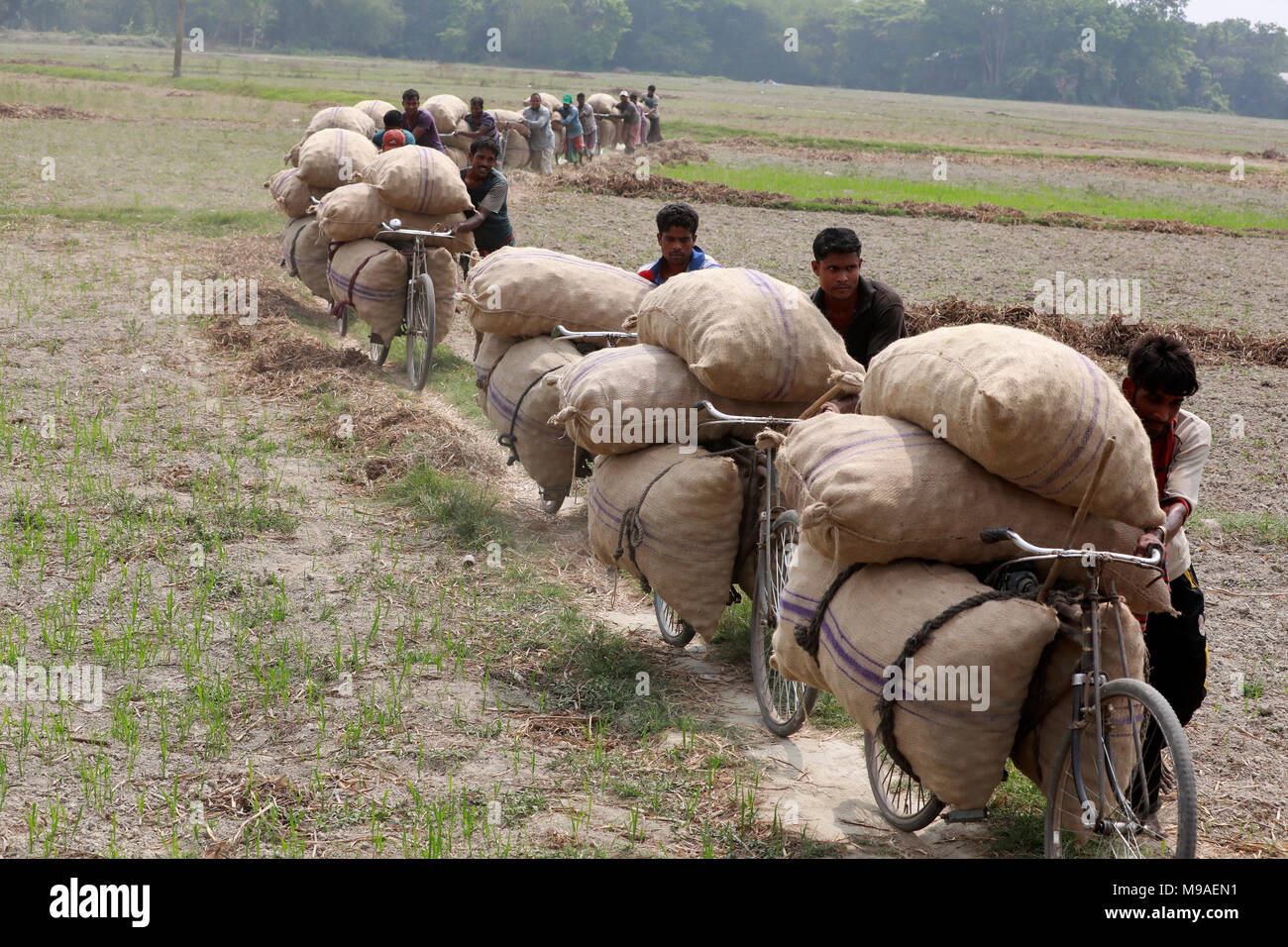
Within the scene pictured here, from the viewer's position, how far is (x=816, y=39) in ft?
390

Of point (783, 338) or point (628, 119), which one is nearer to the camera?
point (783, 338)

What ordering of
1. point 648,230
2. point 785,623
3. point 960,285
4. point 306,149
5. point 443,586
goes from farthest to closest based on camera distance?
point 648,230 < point 960,285 < point 306,149 < point 443,586 < point 785,623

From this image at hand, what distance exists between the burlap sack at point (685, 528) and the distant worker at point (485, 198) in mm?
4923

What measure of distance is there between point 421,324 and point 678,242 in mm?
3691

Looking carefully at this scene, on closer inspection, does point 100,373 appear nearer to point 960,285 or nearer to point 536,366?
point 536,366

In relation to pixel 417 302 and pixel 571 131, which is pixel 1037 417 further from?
pixel 571 131

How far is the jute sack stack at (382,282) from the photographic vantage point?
919 cm

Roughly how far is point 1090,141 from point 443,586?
5157cm

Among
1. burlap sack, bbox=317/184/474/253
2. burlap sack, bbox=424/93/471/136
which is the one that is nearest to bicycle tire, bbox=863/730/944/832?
burlap sack, bbox=317/184/474/253

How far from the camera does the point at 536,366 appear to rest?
6520 mm

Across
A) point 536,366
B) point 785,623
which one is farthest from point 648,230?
point 785,623

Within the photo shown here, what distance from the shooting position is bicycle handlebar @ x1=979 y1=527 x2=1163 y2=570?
Result: 3.32 meters

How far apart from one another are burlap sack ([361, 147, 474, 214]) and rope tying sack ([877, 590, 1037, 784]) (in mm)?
6731

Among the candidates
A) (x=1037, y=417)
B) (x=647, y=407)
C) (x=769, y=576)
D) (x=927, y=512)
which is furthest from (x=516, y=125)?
(x=1037, y=417)
